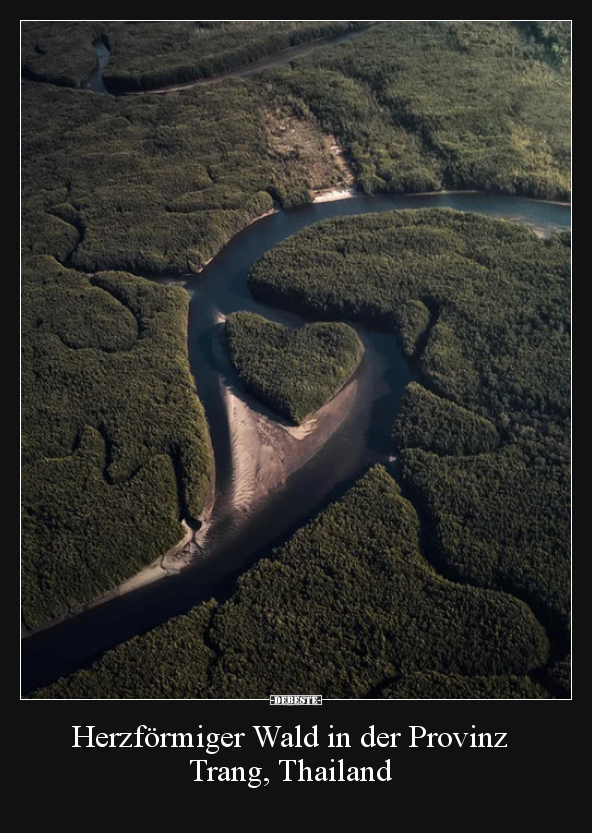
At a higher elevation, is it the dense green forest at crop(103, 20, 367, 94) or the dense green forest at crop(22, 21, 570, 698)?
the dense green forest at crop(103, 20, 367, 94)

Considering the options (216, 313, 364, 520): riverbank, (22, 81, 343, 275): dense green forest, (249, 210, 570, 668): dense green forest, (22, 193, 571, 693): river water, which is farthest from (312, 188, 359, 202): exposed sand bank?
(216, 313, 364, 520): riverbank

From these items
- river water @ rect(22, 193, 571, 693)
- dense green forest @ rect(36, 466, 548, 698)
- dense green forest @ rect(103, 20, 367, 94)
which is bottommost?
dense green forest @ rect(36, 466, 548, 698)

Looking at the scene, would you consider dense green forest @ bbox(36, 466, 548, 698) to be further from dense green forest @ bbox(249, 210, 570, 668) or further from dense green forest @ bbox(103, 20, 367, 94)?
dense green forest @ bbox(103, 20, 367, 94)

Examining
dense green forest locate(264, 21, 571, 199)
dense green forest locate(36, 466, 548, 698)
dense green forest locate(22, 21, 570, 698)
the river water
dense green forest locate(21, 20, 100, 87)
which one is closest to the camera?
dense green forest locate(36, 466, 548, 698)

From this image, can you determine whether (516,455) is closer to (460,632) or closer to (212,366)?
(460,632)

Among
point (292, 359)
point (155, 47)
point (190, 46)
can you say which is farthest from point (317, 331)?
point (155, 47)

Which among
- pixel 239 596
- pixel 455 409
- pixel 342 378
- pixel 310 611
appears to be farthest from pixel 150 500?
pixel 455 409

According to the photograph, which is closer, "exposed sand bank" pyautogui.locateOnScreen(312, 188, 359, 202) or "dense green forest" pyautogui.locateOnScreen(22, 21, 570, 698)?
"dense green forest" pyautogui.locateOnScreen(22, 21, 570, 698)

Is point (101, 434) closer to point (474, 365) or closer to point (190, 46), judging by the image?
point (474, 365)
